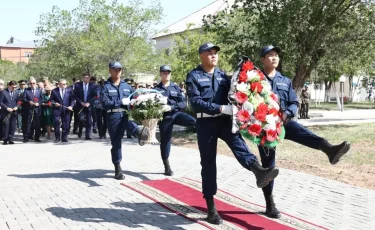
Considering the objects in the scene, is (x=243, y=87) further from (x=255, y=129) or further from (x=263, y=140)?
(x=263, y=140)

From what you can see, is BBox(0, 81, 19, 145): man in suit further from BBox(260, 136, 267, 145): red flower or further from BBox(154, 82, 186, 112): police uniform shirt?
BBox(260, 136, 267, 145): red flower

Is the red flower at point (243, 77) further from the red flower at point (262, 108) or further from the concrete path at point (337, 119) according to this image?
the concrete path at point (337, 119)

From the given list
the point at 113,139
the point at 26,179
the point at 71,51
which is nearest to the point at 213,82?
the point at 113,139

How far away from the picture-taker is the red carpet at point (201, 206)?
529 cm

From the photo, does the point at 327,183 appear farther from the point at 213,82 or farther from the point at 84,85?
the point at 84,85

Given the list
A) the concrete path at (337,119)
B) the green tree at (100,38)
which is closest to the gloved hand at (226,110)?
the concrete path at (337,119)

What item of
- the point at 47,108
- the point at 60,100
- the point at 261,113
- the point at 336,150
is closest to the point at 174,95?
the point at 261,113

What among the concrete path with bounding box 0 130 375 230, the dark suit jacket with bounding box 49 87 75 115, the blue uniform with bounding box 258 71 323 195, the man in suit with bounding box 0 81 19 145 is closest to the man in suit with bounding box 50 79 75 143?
the dark suit jacket with bounding box 49 87 75 115

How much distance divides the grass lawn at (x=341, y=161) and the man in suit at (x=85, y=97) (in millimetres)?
3268

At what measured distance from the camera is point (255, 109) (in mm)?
4934

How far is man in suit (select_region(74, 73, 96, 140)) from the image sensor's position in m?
15.2

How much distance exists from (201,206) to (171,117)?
2.42 m

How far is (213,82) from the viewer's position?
5.33 metres

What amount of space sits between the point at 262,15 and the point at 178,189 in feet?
31.7
